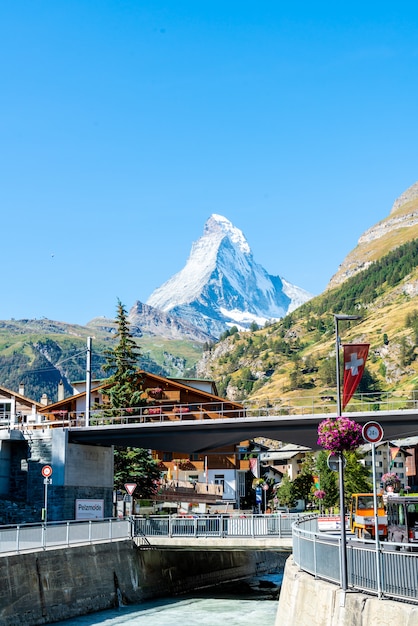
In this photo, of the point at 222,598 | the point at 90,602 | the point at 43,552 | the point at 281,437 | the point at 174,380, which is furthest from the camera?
the point at 174,380

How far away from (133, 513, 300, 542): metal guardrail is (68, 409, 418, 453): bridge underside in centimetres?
857

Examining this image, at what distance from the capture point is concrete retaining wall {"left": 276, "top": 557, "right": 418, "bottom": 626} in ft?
58.9

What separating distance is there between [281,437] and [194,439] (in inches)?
225

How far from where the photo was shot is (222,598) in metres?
45.0

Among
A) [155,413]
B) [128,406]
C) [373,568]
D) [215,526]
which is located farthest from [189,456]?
[373,568]

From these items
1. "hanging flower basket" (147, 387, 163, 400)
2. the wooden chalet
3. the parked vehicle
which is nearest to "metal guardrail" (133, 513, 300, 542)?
the parked vehicle

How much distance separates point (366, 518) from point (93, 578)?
12829 millimetres

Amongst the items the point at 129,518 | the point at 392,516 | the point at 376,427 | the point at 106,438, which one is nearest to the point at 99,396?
the point at 106,438

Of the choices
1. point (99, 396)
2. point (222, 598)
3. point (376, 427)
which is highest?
point (99, 396)

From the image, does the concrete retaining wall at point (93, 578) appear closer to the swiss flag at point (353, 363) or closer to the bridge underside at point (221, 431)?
the bridge underside at point (221, 431)

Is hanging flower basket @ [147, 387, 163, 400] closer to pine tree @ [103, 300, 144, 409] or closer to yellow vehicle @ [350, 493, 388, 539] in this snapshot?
pine tree @ [103, 300, 144, 409]

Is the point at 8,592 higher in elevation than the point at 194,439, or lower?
lower

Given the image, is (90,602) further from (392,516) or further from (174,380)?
(174,380)

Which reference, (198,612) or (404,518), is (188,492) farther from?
(404,518)
